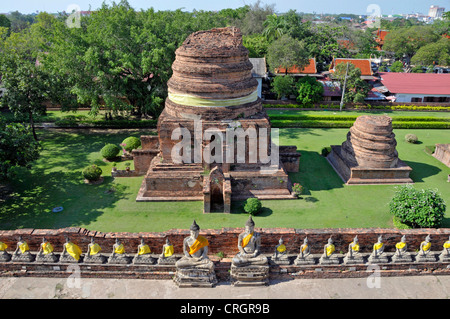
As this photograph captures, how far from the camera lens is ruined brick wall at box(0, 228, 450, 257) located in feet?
44.8

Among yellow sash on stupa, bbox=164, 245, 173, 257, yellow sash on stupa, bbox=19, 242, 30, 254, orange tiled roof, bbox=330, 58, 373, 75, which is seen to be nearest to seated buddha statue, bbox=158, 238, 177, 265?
yellow sash on stupa, bbox=164, 245, 173, 257

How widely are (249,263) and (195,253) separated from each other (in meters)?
1.98

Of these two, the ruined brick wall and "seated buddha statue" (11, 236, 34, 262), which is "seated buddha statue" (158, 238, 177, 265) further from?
"seated buddha statue" (11, 236, 34, 262)

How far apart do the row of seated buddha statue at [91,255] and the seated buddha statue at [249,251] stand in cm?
242

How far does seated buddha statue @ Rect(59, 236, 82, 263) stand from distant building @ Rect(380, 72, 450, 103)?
118ft

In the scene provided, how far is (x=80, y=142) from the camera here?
27312mm

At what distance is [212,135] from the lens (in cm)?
1941

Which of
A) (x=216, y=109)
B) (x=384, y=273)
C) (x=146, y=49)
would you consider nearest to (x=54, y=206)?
(x=216, y=109)

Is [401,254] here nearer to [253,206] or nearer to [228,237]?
[228,237]

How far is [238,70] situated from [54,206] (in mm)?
12183

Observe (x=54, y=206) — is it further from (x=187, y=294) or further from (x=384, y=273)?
(x=384, y=273)

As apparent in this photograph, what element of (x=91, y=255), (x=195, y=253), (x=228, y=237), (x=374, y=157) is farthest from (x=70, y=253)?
(x=374, y=157)

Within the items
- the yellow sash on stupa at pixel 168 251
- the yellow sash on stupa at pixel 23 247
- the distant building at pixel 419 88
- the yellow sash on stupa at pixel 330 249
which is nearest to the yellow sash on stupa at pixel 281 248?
the yellow sash on stupa at pixel 330 249

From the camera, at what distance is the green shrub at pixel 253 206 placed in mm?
18000
